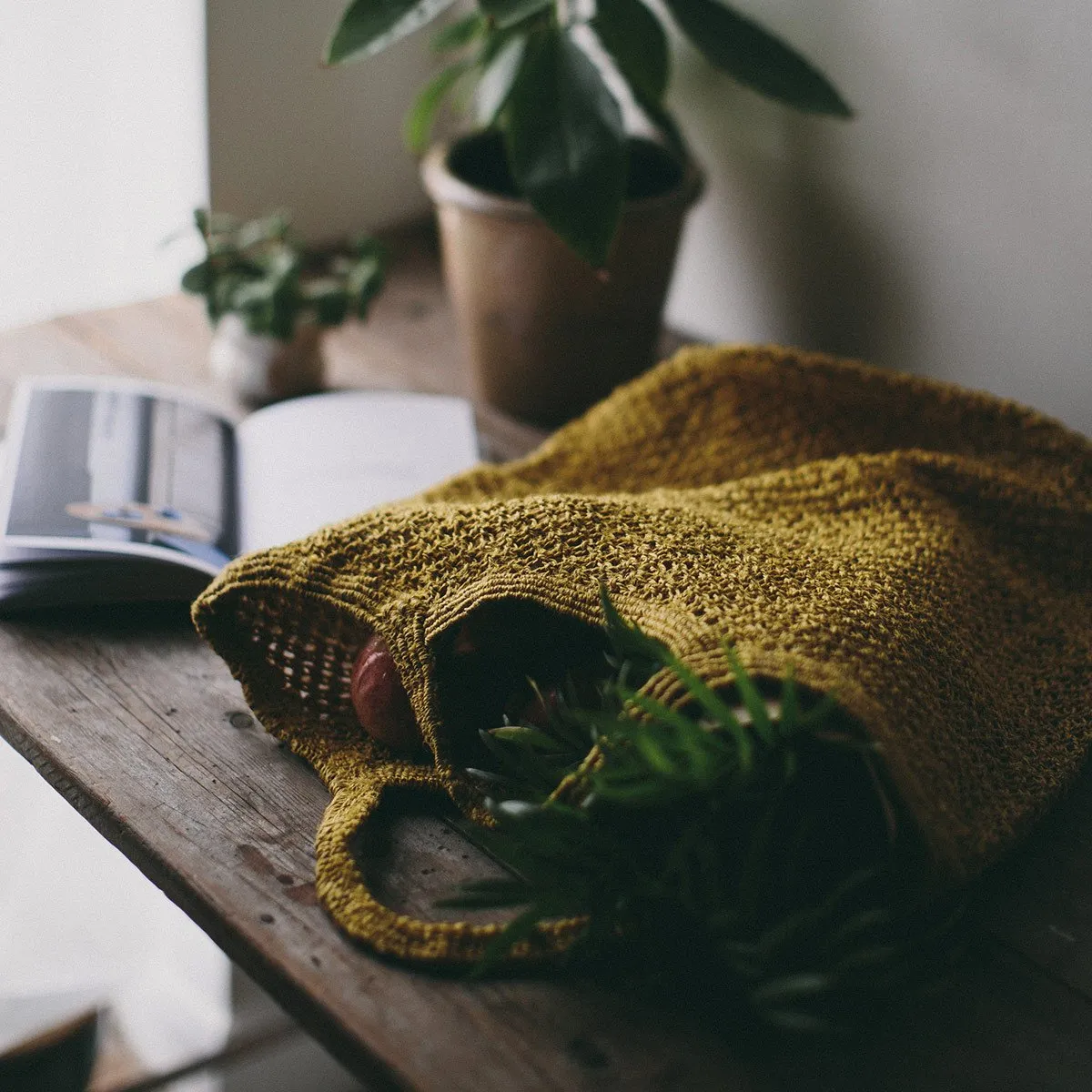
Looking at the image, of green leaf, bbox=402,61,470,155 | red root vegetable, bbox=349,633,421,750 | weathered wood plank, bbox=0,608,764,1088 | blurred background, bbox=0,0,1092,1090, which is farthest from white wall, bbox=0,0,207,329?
red root vegetable, bbox=349,633,421,750

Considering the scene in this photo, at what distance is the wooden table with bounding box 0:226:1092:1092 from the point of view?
65 centimetres

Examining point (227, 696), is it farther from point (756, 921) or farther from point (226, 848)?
point (756, 921)

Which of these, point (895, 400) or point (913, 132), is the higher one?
point (913, 132)

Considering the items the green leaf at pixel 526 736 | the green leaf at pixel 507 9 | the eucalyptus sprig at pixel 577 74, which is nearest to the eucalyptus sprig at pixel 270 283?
the eucalyptus sprig at pixel 577 74

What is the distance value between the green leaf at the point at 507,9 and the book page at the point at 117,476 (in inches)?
17.0

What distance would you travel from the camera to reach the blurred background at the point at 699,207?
3.88 ft

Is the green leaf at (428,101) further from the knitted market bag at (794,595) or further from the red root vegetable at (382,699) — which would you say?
the red root vegetable at (382,699)

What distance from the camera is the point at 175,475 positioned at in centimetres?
104

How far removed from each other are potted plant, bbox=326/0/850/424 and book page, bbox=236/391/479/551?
0.42 feet

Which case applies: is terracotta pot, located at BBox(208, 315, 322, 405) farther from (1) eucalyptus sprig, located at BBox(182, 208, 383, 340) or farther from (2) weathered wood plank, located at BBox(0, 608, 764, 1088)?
(2) weathered wood plank, located at BBox(0, 608, 764, 1088)

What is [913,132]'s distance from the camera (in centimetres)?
124

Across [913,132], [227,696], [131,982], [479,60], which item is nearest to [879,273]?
[913,132]

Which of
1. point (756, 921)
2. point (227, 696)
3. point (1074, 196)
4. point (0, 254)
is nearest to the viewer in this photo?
point (756, 921)

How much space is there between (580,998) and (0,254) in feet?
3.80
